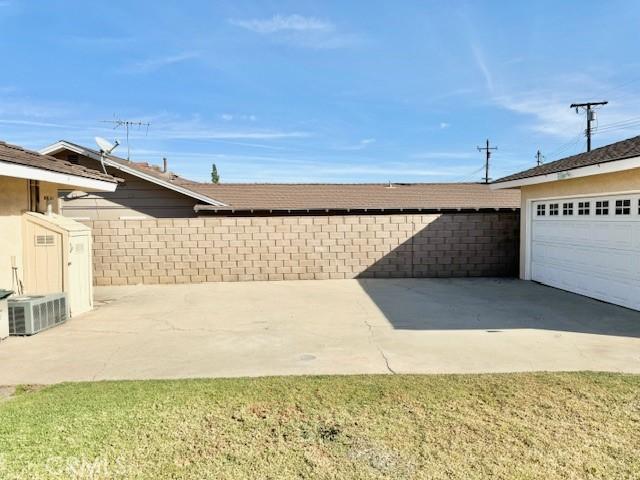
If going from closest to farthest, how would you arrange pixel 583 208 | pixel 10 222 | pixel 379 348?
pixel 379 348
pixel 10 222
pixel 583 208

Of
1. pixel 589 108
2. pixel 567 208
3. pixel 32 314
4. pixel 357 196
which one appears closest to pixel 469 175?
pixel 589 108

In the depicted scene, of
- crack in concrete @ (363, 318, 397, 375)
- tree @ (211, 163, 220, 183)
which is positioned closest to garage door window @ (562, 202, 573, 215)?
crack in concrete @ (363, 318, 397, 375)

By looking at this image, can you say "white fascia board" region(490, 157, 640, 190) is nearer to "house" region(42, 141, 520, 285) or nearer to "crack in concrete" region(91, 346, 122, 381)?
"house" region(42, 141, 520, 285)

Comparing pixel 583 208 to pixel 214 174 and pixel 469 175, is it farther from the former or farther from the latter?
pixel 214 174

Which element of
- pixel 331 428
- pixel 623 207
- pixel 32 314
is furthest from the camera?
pixel 623 207

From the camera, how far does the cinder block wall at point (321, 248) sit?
1238 cm

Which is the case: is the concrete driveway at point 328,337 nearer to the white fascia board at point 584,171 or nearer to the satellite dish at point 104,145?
the white fascia board at point 584,171

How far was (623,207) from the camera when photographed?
8.35m

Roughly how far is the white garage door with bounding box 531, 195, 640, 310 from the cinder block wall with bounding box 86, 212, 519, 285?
1.58m

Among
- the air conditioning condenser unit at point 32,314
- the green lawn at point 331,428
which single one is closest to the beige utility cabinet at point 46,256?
the air conditioning condenser unit at point 32,314

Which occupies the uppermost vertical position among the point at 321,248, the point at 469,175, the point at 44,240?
the point at 469,175

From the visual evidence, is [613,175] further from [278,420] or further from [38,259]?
[38,259]

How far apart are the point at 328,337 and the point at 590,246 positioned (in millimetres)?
6792

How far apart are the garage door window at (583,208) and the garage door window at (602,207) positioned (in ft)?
1.08
